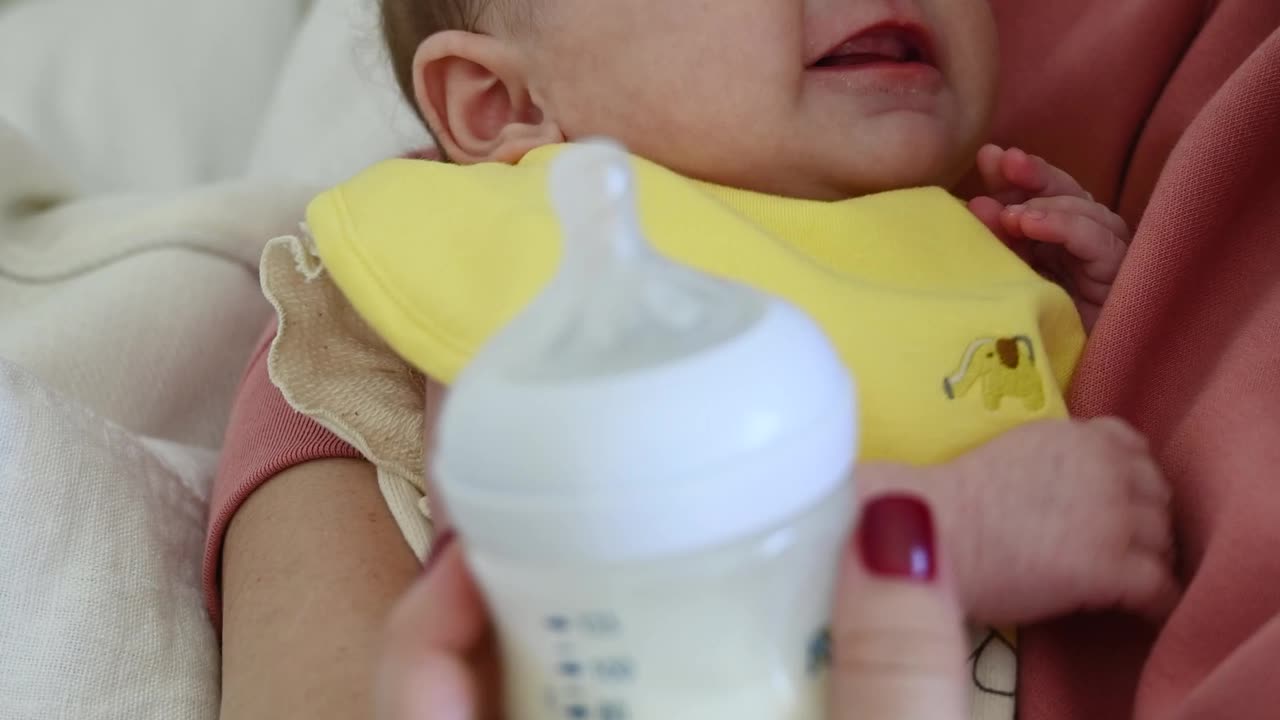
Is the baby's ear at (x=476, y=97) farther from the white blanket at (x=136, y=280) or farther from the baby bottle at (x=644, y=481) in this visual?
the baby bottle at (x=644, y=481)

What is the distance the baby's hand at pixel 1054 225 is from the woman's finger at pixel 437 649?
19.3 inches

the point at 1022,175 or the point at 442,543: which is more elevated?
the point at 442,543

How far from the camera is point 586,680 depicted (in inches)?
12.4

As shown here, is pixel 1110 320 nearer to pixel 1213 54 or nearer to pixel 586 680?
pixel 1213 54

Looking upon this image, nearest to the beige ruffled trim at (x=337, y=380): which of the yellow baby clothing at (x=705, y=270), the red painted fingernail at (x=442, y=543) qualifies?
the yellow baby clothing at (x=705, y=270)

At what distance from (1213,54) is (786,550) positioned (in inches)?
25.4

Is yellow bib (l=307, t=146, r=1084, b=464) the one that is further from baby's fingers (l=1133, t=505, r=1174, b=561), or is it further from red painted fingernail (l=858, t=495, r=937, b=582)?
red painted fingernail (l=858, t=495, r=937, b=582)

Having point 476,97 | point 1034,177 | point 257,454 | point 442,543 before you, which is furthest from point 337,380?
point 1034,177

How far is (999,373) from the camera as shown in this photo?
60 cm

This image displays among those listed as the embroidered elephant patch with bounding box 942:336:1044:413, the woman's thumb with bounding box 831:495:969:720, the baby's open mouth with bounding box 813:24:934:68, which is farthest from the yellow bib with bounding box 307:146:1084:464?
the woman's thumb with bounding box 831:495:969:720

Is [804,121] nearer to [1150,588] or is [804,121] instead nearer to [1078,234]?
[1078,234]

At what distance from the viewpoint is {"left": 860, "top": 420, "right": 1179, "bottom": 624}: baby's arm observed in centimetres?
49

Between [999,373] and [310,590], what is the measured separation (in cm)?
40

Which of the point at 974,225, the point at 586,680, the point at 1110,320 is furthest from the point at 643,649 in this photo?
the point at 974,225
